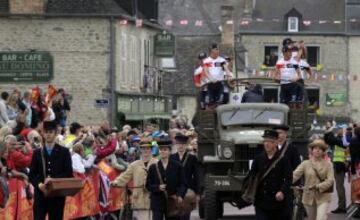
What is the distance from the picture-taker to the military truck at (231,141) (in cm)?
2241

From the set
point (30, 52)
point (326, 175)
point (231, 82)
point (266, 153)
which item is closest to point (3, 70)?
point (30, 52)

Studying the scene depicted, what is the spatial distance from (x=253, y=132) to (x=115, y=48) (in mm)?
22177

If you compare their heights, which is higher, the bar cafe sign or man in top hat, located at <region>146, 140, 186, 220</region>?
the bar cafe sign

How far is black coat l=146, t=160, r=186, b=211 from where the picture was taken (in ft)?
52.7

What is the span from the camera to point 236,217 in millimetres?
24703

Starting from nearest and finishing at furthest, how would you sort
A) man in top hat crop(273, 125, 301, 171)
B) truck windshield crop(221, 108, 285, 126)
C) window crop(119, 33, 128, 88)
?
man in top hat crop(273, 125, 301, 171) < truck windshield crop(221, 108, 285, 126) < window crop(119, 33, 128, 88)

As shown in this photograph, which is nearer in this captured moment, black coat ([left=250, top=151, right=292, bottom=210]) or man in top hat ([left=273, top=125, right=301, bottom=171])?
black coat ([left=250, top=151, right=292, bottom=210])

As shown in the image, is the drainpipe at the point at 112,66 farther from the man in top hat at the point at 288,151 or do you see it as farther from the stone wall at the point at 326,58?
the stone wall at the point at 326,58

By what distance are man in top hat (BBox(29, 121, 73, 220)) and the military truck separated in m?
7.18

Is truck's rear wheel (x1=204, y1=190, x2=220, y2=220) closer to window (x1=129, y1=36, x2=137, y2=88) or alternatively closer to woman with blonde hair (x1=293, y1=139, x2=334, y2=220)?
woman with blonde hair (x1=293, y1=139, x2=334, y2=220)

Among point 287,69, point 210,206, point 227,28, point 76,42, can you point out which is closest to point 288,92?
point 287,69

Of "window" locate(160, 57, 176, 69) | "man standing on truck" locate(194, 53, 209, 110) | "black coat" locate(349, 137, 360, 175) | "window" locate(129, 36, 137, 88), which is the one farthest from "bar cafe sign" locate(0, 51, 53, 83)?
"black coat" locate(349, 137, 360, 175)

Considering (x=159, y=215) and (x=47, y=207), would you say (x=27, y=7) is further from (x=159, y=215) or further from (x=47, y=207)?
(x=47, y=207)

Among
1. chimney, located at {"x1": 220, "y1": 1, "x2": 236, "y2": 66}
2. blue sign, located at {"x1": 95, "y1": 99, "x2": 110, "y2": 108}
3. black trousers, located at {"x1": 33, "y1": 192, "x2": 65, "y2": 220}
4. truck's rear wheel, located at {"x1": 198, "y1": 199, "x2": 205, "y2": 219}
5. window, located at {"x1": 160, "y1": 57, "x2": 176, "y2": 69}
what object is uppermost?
chimney, located at {"x1": 220, "y1": 1, "x2": 236, "y2": 66}
